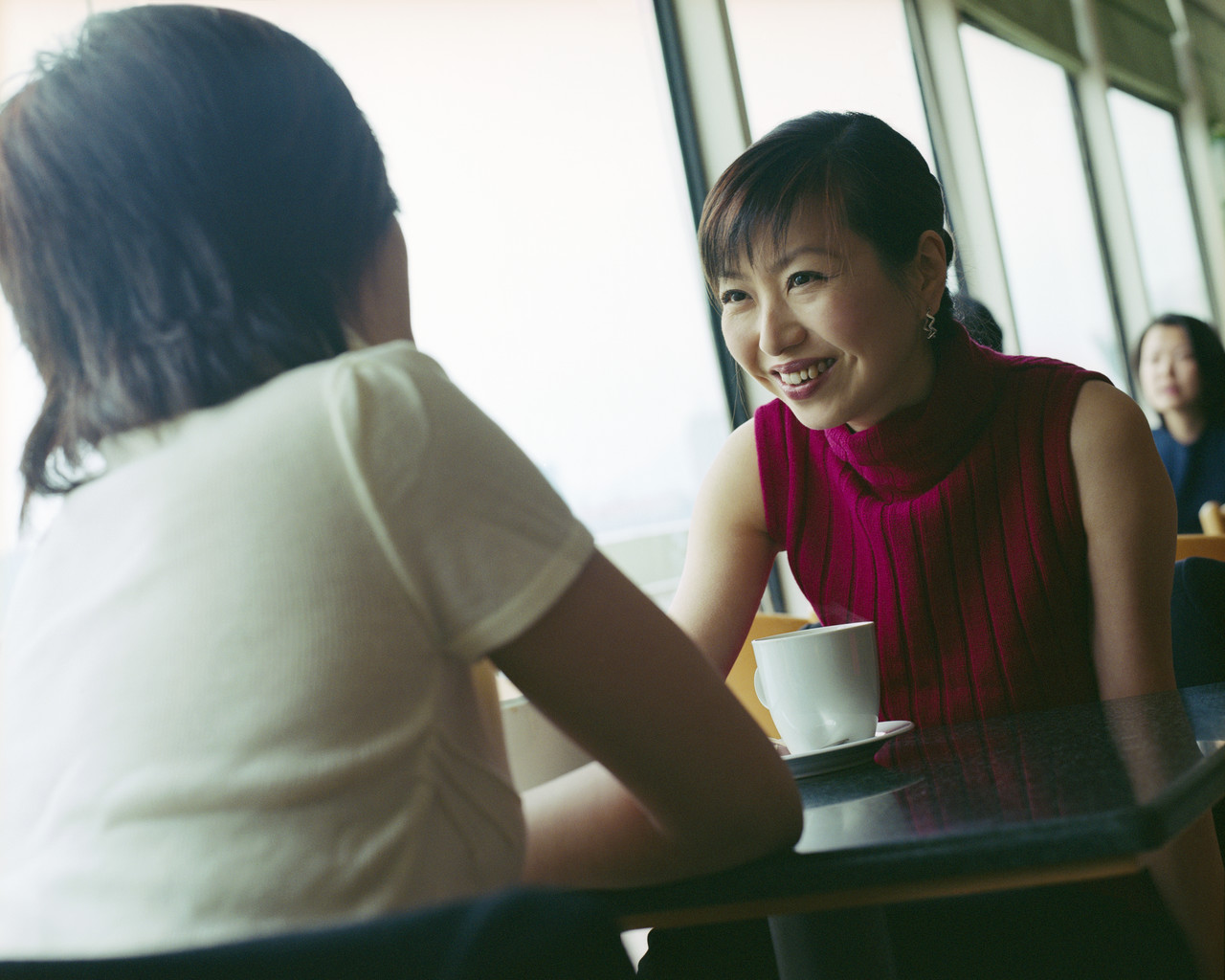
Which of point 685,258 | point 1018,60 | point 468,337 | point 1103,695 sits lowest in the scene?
point 1103,695

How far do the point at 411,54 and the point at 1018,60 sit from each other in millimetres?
4028

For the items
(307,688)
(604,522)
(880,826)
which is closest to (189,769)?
(307,688)

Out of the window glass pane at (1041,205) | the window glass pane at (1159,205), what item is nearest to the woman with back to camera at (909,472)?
the window glass pane at (1041,205)

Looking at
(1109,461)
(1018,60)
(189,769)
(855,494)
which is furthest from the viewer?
(1018,60)

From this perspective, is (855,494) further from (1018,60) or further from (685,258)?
(1018,60)

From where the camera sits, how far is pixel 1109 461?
1.21 meters

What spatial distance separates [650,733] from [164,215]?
0.40 meters

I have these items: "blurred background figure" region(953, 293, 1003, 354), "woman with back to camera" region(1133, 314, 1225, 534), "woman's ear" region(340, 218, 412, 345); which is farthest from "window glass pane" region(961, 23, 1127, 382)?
"woman's ear" region(340, 218, 412, 345)

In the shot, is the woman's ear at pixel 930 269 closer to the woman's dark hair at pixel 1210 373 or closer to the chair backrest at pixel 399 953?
the chair backrest at pixel 399 953

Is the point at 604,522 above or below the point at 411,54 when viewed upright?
below

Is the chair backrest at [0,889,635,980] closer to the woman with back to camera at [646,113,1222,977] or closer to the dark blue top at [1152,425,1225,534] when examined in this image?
the woman with back to camera at [646,113,1222,977]

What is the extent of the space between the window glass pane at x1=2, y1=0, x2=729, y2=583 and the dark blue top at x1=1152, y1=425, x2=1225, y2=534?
1681 mm

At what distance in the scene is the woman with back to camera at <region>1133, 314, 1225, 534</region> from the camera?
3.90m

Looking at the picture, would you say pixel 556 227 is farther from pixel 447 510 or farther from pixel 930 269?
pixel 447 510
